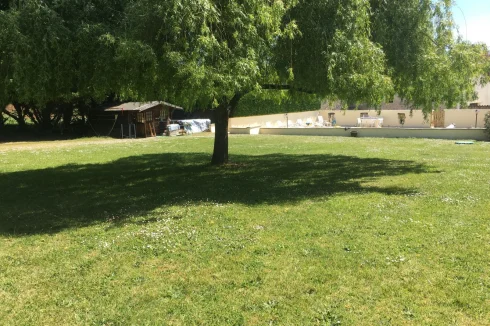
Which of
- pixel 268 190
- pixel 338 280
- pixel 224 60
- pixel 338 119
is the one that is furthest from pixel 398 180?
pixel 338 119

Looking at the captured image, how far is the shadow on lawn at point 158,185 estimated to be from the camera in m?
7.58

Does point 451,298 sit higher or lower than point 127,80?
lower

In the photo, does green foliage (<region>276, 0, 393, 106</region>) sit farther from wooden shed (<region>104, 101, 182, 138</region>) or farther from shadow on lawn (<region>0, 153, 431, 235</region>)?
wooden shed (<region>104, 101, 182, 138</region>)

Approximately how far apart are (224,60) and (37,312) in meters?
4.71

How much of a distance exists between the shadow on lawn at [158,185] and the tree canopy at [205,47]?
2.15 metres

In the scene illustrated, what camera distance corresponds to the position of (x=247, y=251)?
5355 mm

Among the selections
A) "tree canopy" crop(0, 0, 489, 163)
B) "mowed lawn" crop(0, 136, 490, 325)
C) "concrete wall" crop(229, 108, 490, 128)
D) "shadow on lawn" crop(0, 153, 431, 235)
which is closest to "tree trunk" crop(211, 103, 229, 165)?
"shadow on lawn" crop(0, 153, 431, 235)

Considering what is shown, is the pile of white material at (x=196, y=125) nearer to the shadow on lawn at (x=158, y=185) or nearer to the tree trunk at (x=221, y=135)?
the shadow on lawn at (x=158, y=185)

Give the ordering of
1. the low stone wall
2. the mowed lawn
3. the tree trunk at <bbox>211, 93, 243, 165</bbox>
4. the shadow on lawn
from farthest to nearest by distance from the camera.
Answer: the low stone wall < the tree trunk at <bbox>211, 93, 243, 165</bbox> < the shadow on lawn < the mowed lawn

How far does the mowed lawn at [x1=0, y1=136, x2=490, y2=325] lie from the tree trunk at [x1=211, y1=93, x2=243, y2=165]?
220 centimetres

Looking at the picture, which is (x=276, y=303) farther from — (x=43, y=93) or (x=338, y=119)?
(x=338, y=119)

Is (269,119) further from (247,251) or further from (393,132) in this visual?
(247,251)

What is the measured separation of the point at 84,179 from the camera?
11.4 metres

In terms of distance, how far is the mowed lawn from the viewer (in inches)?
152
